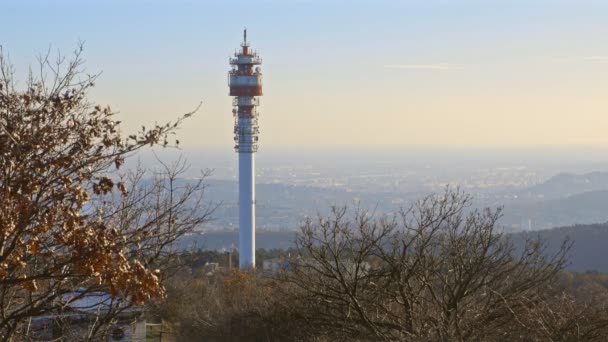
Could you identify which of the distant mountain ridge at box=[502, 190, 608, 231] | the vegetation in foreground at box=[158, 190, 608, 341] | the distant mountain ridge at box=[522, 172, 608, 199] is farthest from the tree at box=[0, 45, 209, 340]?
the distant mountain ridge at box=[522, 172, 608, 199]

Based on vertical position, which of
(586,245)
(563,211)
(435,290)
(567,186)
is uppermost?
(435,290)

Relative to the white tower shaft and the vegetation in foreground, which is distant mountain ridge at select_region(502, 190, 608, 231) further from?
the vegetation in foreground

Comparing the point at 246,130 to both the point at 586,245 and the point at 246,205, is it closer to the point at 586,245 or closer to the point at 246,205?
the point at 246,205

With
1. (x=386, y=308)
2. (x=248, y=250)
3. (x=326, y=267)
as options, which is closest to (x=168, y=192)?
(x=326, y=267)

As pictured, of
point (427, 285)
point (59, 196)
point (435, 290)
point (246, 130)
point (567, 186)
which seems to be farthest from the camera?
point (567, 186)

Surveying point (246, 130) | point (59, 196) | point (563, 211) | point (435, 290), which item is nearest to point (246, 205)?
point (246, 130)

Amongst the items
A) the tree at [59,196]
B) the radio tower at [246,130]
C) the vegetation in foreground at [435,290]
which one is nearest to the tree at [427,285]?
the vegetation in foreground at [435,290]
